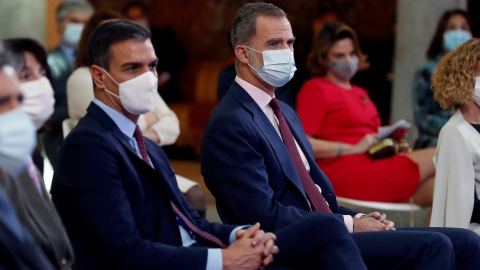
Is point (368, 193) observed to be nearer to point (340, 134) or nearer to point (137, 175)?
point (340, 134)

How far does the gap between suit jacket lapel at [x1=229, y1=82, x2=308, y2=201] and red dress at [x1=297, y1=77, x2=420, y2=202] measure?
68.6 inches

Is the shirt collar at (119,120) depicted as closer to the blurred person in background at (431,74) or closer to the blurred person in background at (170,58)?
the blurred person in background at (431,74)

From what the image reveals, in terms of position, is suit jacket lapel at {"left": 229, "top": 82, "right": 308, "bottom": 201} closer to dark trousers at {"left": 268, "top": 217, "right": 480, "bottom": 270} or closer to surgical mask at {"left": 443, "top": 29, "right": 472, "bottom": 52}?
dark trousers at {"left": 268, "top": 217, "right": 480, "bottom": 270}

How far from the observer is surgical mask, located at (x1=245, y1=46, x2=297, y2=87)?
160 inches

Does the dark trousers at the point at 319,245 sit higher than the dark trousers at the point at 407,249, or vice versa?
the dark trousers at the point at 319,245

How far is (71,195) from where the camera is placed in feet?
10.6

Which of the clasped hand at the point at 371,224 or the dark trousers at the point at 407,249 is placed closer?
the dark trousers at the point at 407,249

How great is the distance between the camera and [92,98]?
496 cm

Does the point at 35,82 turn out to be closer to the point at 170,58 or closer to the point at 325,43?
the point at 325,43

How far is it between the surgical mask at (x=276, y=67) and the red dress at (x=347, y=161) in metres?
1.61

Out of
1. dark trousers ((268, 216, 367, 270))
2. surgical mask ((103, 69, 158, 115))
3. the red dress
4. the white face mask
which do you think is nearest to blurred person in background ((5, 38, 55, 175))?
surgical mask ((103, 69, 158, 115))

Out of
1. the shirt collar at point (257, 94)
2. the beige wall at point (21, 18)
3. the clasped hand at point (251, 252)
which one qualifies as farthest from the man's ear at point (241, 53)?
the beige wall at point (21, 18)

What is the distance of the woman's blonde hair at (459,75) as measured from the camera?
15.1 feet

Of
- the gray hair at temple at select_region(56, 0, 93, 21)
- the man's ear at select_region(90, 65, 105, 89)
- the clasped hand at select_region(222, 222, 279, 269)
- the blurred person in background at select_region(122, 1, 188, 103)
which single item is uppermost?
the man's ear at select_region(90, 65, 105, 89)
